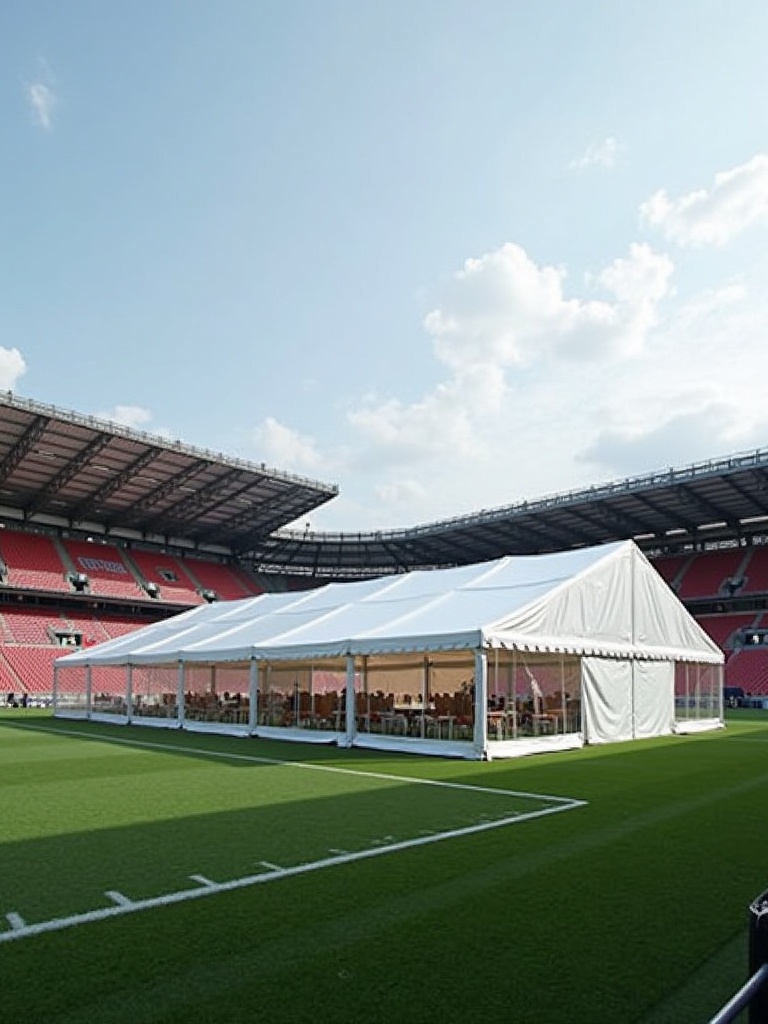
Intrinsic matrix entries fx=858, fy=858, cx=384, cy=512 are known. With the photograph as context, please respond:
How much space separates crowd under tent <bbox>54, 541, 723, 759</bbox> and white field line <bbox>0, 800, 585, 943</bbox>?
732 cm

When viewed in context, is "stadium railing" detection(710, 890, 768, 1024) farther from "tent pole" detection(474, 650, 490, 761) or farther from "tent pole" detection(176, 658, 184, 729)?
"tent pole" detection(176, 658, 184, 729)

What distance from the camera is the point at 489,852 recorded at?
650 centimetres

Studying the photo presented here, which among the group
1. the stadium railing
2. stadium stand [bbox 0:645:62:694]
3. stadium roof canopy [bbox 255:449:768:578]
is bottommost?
stadium stand [bbox 0:645:62:694]

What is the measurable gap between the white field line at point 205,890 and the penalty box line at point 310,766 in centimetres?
→ 212

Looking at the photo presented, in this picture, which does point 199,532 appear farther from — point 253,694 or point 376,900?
point 376,900

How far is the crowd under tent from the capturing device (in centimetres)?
1545

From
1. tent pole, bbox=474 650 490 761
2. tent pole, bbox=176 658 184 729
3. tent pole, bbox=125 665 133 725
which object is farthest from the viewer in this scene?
tent pole, bbox=125 665 133 725

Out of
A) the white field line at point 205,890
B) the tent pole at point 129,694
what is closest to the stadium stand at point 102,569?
the tent pole at point 129,694

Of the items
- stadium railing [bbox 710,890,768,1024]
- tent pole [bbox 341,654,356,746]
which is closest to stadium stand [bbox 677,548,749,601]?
tent pole [bbox 341,654,356,746]

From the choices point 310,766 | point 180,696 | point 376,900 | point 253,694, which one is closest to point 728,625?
point 180,696

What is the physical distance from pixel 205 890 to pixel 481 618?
10366 millimetres

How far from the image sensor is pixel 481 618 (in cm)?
1529

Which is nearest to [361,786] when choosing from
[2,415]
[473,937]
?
[473,937]

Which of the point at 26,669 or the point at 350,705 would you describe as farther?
the point at 26,669
